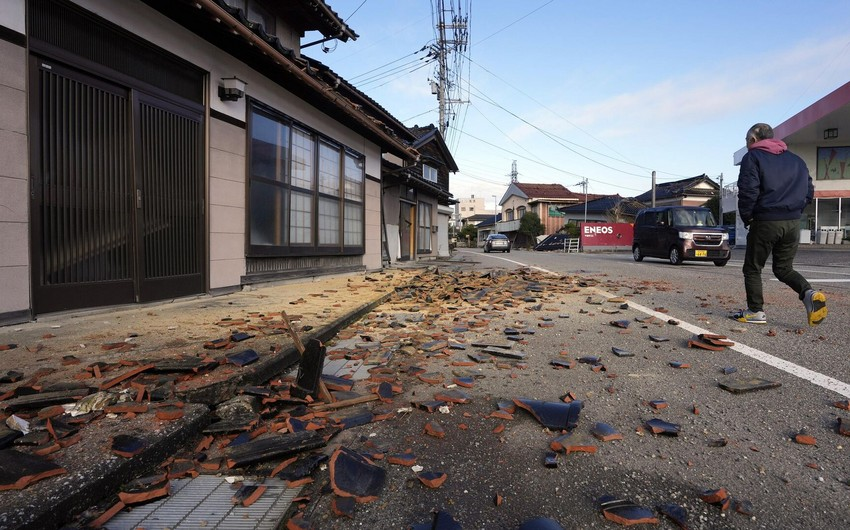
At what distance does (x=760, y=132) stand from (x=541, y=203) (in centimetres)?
5158

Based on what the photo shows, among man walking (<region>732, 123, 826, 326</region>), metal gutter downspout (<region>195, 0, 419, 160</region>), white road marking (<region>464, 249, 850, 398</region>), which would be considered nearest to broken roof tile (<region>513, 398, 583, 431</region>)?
white road marking (<region>464, 249, 850, 398</region>)

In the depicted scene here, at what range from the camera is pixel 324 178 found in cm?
872

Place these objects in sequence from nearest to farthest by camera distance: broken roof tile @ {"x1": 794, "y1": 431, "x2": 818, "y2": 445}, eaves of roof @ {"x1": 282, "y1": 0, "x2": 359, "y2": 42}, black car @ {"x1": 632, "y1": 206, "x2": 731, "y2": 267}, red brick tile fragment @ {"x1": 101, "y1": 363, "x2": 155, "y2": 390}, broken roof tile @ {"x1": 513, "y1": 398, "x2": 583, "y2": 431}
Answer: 1. broken roof tile @ {"x1": 794, "y1": 431, "x2": 818, "y2": 445}
2. broken roof tile @ {"x1": 513, "y1": 398, "x2": 583, "y2": 431}
3. red brick tile fragment @ {"x1": 101, "y1": 363, "x2": 155, "y2": 390}
4. eaves of roof @ {"x1": 282, "y1": 0, "x2": 359, "y2": 42}
5. black car @ {"x1": 632, "y1": 206, "x2": 731, "y2": 267}

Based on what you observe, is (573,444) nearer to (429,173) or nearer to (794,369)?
(794,369)

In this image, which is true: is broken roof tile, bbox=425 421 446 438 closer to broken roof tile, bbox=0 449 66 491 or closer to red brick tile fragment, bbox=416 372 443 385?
red brick tile fragment, bbox=416 372 443 385

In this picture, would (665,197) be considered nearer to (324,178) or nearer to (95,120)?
(324,178)

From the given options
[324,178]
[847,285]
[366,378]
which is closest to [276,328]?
[366,378]

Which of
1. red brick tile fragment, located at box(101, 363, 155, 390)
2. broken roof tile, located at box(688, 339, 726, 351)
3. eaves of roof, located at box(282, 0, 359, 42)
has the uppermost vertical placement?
eaves of roof, located at box(282, 0, 359, 42)

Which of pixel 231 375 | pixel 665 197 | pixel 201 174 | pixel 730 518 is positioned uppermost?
pixel 665 197

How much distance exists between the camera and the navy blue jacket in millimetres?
4574

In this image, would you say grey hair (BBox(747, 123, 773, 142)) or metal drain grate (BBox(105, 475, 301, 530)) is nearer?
metal drain grate (BBox(105, 475, 301, 530))

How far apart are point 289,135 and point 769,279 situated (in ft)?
30.5

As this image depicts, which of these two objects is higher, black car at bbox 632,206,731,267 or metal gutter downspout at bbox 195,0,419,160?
metal gutter downspout at bbox 195,0,419,160

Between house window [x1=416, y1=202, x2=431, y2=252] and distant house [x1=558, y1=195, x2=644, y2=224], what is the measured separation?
29240 millimetres
